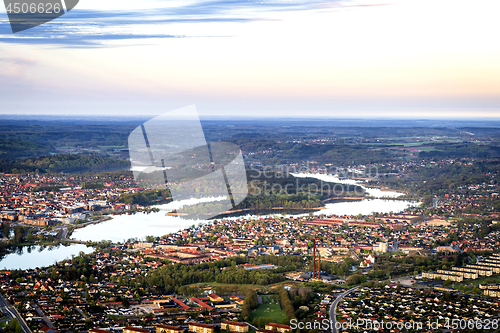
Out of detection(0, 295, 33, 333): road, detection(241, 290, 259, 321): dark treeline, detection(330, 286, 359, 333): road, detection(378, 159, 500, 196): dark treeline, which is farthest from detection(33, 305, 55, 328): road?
detection(378, 159, 500, 196): dark treeline

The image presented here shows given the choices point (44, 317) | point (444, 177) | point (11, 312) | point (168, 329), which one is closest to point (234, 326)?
point (168, 329)

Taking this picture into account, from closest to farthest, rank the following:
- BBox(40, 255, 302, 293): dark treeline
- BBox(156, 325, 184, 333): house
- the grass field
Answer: BBox(156, 325, 184, 333): house
the grass field
BBox(40, 255, 302, 293): dark treeline

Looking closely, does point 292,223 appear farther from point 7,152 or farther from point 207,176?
point 7,152

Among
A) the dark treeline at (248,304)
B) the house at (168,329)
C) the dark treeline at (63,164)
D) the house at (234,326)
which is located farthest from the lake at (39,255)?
the dark treeline at (63,164)

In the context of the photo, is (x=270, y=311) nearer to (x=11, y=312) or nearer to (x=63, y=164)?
(x=11, y=312)

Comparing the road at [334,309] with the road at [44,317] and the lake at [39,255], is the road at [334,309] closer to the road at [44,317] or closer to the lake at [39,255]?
the road at [44,317]

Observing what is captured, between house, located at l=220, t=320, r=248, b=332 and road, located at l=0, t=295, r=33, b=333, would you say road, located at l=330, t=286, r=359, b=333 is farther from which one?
road, located at l=0, t=295, r=33, b=333
